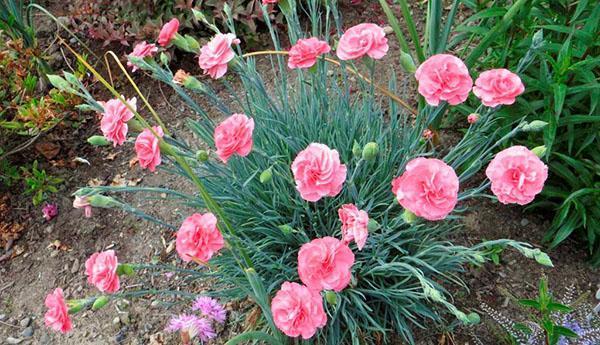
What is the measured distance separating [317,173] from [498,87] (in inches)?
21.8

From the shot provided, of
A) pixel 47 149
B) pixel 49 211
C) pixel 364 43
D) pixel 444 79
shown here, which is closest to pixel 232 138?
pixel 364 43

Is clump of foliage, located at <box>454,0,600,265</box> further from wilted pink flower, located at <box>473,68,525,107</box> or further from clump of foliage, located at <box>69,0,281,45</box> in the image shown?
clump of foliage, located at <box>69,0,281,45</box>

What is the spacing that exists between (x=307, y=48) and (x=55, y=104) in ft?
4.75

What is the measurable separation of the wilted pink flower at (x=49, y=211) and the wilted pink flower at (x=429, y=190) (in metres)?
1.78

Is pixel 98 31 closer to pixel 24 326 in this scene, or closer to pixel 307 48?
pixel 24 326

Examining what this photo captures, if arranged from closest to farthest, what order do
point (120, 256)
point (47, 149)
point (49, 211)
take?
point (120, 256) < point (49, 211) < point (47, 149)

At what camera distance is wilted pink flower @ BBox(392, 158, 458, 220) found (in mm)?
1192

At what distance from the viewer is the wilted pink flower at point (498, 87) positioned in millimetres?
1407

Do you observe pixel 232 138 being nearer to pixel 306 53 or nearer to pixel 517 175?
pixel 306 53

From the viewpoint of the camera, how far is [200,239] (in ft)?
4.24

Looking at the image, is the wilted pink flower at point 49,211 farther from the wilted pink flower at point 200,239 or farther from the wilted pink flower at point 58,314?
the wilted pink flower at point 200,239

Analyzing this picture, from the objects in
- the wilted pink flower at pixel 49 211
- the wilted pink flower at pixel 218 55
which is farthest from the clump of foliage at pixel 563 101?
the wilted pink flower at pixel 49 211

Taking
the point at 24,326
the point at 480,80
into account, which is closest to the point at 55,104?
the point at 24,326

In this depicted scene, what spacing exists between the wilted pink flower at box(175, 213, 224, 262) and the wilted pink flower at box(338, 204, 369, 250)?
1.03 feet
